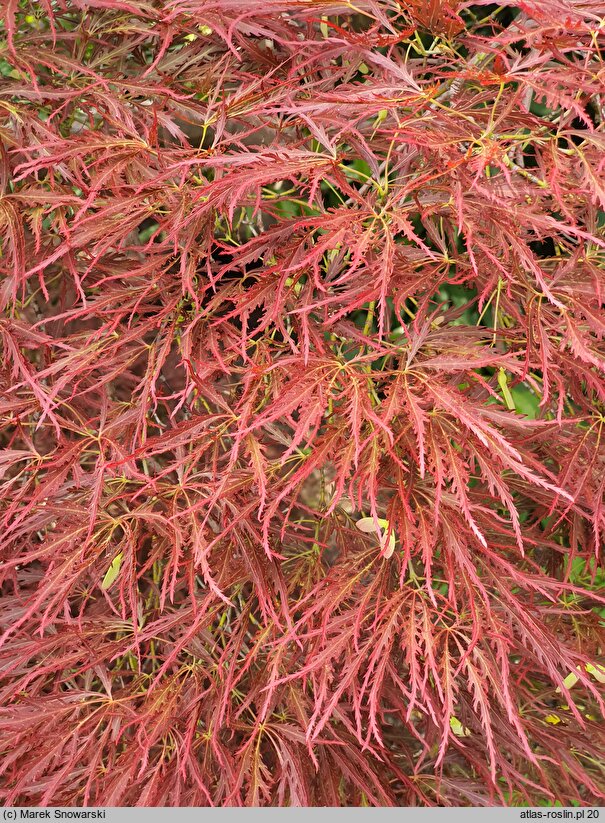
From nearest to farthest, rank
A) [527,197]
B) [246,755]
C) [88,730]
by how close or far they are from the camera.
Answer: [527,197] < [246,755] < [88,730]

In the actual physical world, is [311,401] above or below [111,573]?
above

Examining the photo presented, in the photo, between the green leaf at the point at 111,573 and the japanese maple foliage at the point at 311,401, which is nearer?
the japanese maple foliage at the point at 311,401

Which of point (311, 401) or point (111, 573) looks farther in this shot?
point (111, 573)

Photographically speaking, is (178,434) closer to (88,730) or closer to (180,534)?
(180,534)

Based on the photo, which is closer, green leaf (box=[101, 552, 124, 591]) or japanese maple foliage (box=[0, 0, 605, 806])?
japanese maple foliage (box=[0, 0, 605, 806])

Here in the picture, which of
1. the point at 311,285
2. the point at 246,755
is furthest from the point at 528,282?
the point at 246,755

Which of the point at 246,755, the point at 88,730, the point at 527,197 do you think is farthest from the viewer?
the point at 88,730

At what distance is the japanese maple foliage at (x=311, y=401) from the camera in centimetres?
90

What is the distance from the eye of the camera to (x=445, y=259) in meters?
1.01

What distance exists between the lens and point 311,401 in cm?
90

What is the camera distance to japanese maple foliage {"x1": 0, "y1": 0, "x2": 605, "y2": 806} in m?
0.90

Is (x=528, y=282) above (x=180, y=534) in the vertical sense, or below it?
above

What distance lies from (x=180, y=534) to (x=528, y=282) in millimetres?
572
